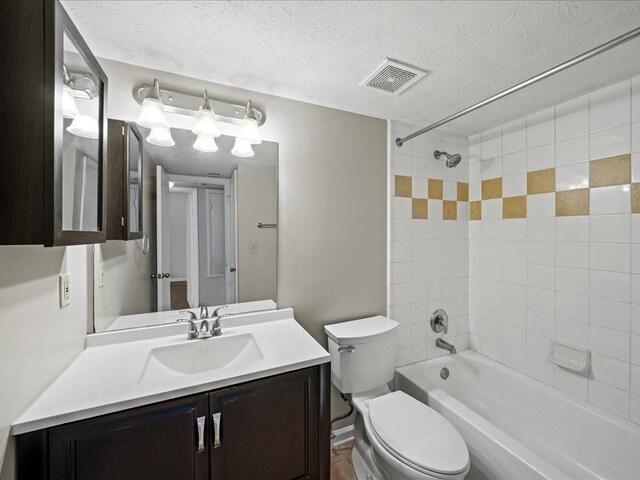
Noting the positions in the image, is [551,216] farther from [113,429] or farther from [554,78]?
[113,429]

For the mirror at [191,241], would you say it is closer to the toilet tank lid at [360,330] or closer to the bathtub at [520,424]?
the toilet tank lid at [360,330]

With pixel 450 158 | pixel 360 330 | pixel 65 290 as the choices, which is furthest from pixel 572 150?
pixel 65 290

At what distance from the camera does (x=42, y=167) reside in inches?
23.1

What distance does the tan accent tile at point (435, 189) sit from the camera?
2.04 meters

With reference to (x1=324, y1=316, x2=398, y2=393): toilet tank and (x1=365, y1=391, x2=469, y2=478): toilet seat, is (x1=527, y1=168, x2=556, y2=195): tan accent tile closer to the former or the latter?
(x1=324, y1=316, x2=398, y2=393): toilet tank

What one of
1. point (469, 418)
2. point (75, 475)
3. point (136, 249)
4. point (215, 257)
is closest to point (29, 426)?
point (75, 475)

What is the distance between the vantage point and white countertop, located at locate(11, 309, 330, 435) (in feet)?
2.54

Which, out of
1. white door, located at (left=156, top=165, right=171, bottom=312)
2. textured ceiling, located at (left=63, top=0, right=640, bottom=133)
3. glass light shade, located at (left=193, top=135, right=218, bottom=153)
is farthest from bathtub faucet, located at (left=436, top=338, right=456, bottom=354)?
glass light shade, located at (left=193, top=135, right=218, bottom=153)

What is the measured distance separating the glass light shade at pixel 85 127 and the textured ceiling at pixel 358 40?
1.49 feet

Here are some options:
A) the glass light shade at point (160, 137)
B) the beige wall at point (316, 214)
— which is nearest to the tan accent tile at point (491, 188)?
the beige wall at point (316, 214)

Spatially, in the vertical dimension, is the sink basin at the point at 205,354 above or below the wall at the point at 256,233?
below

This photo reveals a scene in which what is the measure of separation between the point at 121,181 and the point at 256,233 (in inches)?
25.8

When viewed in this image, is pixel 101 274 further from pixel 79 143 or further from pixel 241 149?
pixel 241 149

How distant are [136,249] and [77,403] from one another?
70 cm
